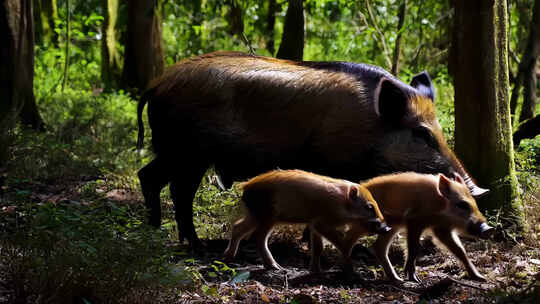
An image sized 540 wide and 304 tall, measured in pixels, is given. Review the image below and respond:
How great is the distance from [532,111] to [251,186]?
535cm

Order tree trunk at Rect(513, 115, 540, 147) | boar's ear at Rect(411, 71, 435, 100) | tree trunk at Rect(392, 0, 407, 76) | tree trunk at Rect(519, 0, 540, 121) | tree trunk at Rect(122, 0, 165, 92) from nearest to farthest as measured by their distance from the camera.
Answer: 1. boar's ear at Rect(411, 71, 435, 100)
2. tree trunk at Rect(513, 115, 540, 147)
3. tree trunk at Rect(519, 0, 540, 121)
4. tree trunk at Rect(392, 0, 407, 76)
5. tree trunk at Rect(122, 0, 165, 92)

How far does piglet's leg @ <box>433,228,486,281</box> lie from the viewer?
458cm

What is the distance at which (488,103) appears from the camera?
219 inches

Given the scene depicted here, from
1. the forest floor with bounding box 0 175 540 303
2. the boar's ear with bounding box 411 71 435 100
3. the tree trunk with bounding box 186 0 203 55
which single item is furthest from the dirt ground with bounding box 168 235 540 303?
the tree trunk with bounding box 186 0 203 55

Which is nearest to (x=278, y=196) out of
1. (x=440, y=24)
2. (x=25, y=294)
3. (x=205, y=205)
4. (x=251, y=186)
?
(x=251, y=186)

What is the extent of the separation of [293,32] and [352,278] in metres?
3.48

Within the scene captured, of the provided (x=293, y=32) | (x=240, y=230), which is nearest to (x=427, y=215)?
(x=240, y=230)

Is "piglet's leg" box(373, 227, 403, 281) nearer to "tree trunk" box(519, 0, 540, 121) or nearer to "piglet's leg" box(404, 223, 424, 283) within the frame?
"piglet's leg" box(404, 223, 424, 283)

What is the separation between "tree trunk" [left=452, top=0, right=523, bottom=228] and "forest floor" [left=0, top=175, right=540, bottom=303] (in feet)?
1.36

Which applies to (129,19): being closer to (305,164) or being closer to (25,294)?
(305,164)

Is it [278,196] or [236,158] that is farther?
[236,158]

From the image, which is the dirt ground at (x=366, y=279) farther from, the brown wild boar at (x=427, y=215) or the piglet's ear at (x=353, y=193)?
the piglet's ear at (x=353, y=193)

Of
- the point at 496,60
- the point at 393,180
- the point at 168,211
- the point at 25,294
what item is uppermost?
the point at 496,60

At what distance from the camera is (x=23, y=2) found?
26.5ft
